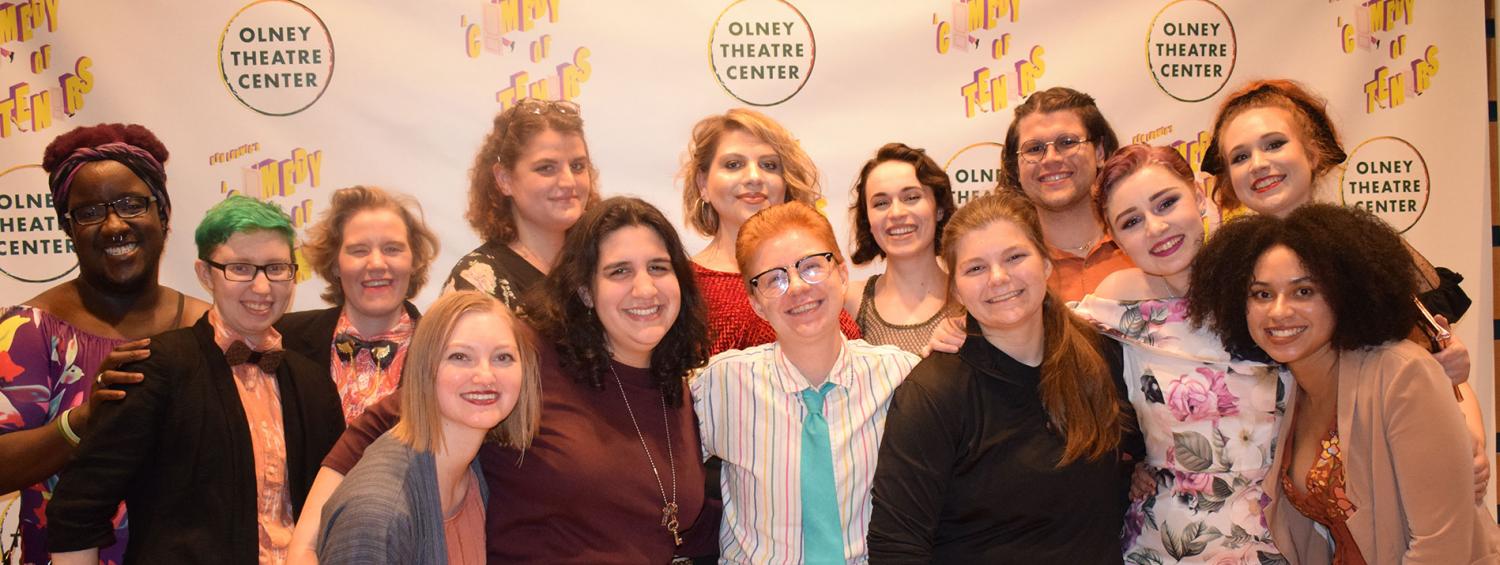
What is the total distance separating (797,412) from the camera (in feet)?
7.37

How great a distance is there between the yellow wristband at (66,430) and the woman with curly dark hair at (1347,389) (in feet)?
8.99

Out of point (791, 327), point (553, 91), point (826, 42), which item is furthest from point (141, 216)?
point (826, 42)

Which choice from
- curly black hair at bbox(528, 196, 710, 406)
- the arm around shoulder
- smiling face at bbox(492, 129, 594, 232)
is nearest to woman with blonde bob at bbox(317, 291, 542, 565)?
curly black hair at bbox(528, 196, 710, 406)

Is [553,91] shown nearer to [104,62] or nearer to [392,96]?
[392,96]

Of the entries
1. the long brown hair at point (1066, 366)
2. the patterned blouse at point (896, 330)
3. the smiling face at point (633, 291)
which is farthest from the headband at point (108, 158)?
the long brown hair at point (1066, 366)

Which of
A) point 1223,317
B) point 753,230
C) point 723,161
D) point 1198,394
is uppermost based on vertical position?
point 723,161

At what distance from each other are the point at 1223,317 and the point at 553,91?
2.52m

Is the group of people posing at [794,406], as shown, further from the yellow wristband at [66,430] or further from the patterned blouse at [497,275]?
the patterned blouse at [497,275]

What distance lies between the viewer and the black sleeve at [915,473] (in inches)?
80.2

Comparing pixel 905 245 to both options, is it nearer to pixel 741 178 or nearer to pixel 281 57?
pixel 741 178

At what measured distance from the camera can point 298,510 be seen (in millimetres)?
2418

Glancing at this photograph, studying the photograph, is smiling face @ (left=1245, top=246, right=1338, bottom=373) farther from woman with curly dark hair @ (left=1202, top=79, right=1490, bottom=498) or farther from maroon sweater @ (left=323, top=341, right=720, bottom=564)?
maroon sweater @ (left=323, top=341, right=720, bottom=564)

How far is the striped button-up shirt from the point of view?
7.16ft

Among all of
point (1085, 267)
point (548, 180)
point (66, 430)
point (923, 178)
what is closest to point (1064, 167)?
point (1085, 267)
